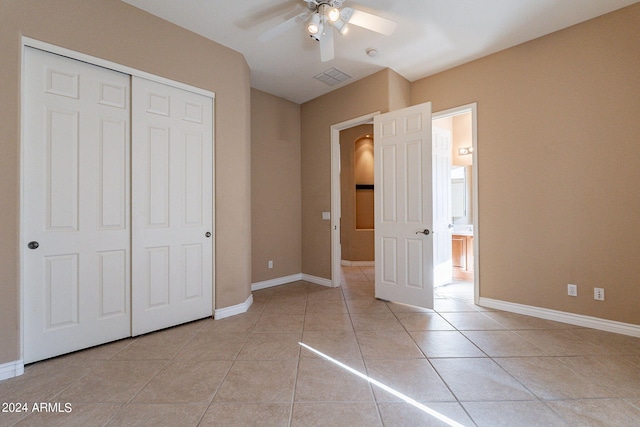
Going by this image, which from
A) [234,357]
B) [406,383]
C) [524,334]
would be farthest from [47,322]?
[524,334]

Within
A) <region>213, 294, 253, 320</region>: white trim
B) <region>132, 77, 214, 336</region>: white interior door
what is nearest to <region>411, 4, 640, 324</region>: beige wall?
Result: <region>213, 294, 253, 320</region>: white trim

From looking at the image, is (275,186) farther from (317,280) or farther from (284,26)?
(284,26)

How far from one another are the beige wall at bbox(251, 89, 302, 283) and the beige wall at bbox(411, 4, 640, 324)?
2628 millimetres

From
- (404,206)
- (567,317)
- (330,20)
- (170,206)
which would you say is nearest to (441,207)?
(404,206)

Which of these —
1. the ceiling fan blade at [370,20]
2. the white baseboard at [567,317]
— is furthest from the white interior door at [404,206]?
the ceiling fan blade at [370,20]

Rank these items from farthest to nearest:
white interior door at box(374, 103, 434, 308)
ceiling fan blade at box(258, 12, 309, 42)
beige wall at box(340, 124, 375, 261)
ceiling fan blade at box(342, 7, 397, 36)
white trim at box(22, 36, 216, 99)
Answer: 1. beige wall at box(340, 124, 375, 261)
2. white interior door at box(374, 103, 434, 308)
3. ceiling fan blade at box(258, 12, 309, 42)
4. ceiling fan blade at box(342, 7, 397, 36)
5. white trim at box(22, 36, 216, 99)

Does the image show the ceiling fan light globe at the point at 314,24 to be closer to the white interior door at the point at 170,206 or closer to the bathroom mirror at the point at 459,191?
the white interior door at the point at 170,206

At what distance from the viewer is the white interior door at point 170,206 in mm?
2500

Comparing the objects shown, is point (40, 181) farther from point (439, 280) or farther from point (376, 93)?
point (439, 280)

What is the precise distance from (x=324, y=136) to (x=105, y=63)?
9.05 feet

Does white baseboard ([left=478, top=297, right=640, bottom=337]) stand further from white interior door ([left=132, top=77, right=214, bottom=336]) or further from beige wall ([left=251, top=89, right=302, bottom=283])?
white interior door ([left=132, top=77, right=214, bottom=336])

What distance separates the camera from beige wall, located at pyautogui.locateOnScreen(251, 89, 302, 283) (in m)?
4.12

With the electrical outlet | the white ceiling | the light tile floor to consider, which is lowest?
the light tile floor

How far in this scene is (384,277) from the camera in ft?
11.6
